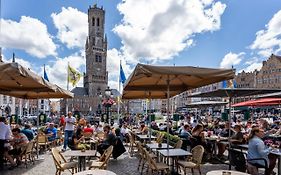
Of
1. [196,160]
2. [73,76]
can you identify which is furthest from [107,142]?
[73,76]

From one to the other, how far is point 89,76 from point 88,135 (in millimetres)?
103010

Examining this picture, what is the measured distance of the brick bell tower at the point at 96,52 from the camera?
4485 inches

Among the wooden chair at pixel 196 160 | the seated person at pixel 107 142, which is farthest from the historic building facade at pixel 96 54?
the wooden chair at pixel 196 160

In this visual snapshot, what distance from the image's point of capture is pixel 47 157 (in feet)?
39.2

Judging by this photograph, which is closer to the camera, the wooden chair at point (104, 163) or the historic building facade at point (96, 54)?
the wooden chair at point (104, 163)

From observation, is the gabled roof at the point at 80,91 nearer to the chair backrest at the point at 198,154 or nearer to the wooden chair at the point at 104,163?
the wooden chair at the point at 104,163

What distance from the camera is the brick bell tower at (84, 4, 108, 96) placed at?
374 feet

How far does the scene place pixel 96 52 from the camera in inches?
4498

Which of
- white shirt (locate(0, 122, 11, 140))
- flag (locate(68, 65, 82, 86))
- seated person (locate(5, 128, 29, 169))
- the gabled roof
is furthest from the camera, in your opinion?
the gabled roof

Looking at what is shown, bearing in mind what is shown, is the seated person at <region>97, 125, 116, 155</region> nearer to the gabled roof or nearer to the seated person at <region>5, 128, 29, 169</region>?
the seated person at <region>5, 128, 29, 169</region>

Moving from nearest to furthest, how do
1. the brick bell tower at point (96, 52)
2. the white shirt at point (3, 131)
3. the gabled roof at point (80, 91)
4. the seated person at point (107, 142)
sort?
the white shirt at point (3, 131), the seated person at point (107, 142), the brick bell tower at point (96, 52), the gabled roof at point (80, 91)

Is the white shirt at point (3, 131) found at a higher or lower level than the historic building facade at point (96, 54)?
lower

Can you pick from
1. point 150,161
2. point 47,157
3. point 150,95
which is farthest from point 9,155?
point 150,95

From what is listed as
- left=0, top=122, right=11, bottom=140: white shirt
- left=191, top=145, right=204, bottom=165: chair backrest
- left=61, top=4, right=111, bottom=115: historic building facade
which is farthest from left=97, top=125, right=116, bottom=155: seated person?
left=61, top=4, right=111, bottom=115: historic building facade
